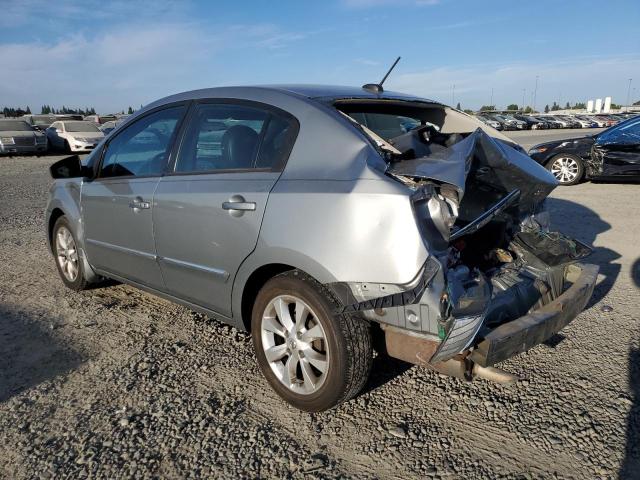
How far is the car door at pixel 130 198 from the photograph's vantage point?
3516mm

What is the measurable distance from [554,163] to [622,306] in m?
7.36

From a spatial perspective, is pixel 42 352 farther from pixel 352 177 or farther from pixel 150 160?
pixel 352 177

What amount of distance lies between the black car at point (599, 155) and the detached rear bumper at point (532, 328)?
22.7ft

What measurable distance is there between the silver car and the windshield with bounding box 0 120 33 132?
20559 millimetres

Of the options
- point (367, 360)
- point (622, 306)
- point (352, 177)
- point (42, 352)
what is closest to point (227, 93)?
point (352, 177)

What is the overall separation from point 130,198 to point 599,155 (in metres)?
9.48

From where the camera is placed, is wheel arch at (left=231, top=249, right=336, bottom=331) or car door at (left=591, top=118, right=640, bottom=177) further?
car door at (left=591, top=118, right=640, bottom=177)

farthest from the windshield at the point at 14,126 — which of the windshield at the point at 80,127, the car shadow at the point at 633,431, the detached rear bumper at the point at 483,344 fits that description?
the car shadow at the point at 633,431

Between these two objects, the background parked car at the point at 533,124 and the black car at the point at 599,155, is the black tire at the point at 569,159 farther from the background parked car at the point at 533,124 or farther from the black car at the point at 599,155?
the background parked car at the point at 533,124

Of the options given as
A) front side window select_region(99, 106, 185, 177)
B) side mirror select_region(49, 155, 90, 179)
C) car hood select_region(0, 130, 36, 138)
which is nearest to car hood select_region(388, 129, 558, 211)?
front side window select_region(99, 106, 185, 177)

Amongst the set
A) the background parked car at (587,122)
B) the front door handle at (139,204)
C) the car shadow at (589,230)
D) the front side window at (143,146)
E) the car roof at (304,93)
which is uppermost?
the car roof at (304,93)

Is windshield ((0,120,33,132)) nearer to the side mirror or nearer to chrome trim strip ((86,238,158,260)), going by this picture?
the side mirror

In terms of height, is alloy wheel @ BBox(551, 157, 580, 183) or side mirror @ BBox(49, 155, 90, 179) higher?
side mirror @ BBox(49, 155, 90, 179)

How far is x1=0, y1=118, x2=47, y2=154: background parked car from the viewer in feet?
66.1
